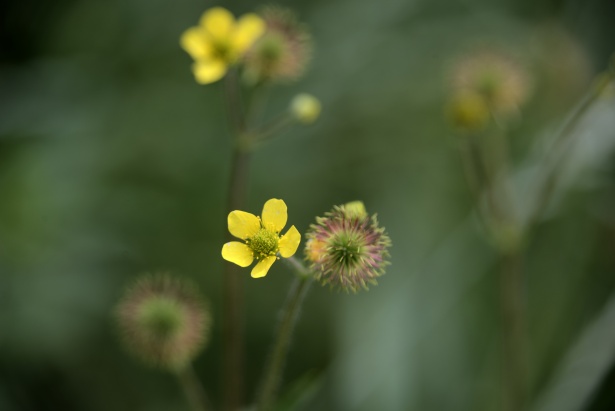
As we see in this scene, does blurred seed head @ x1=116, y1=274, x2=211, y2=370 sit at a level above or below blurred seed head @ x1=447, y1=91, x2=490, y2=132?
below

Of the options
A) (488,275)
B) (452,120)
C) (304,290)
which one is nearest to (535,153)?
(488,275)

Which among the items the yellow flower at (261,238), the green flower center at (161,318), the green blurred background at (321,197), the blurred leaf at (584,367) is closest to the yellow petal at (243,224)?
the yellow flower at (261,238)

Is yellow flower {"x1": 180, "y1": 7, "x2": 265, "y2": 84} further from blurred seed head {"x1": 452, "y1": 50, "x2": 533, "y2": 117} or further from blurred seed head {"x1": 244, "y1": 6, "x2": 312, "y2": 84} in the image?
blurred seed head {"x1": 452, "y1": 50, "x2": 533, "y2": 117}

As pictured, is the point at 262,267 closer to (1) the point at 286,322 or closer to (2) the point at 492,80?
(1) the point at 286,322

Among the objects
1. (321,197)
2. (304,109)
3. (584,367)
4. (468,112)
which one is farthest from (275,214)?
(321,197)

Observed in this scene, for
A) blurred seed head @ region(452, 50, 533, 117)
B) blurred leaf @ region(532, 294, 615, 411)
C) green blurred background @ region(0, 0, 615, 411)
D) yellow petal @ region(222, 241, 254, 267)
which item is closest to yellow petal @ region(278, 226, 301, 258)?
yellow petal @ region(222, 241, 254, 267)

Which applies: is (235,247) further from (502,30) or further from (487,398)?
(502,30)
